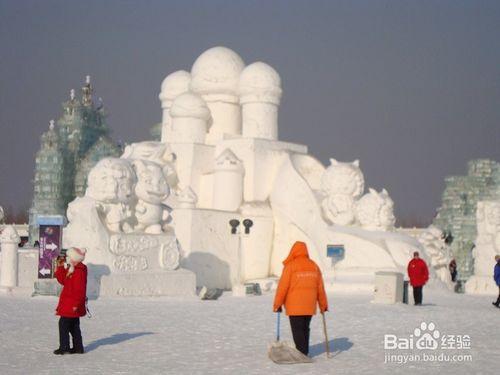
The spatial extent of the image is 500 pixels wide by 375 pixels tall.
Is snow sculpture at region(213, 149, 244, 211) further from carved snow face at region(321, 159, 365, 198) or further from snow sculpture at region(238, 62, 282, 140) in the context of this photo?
carved snow face at region(321, 159, 365, 198)

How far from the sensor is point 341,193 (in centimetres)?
2836

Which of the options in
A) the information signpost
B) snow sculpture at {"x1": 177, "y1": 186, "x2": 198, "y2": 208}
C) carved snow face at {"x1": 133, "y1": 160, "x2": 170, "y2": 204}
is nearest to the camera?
the information signpost

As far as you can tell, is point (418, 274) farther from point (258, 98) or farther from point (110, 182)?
point (258, 98)

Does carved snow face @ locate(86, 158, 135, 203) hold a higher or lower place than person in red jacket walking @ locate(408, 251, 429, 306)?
higher

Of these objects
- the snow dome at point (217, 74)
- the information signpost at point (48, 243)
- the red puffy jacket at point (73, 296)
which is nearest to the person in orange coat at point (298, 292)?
the red puffy jacket at point (73, 296)

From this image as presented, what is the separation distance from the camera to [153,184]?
21344 millimetres

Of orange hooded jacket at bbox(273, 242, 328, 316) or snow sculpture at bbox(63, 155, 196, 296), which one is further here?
snow sculpture at bbox(63, 155, 196, 296)

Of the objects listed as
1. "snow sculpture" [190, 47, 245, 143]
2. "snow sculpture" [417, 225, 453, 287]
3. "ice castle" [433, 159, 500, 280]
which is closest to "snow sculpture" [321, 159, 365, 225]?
"snow sculpture" [417, 225, 453, 287]

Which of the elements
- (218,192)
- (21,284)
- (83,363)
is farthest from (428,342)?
(218,192)

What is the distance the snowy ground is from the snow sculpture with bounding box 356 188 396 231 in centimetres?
992

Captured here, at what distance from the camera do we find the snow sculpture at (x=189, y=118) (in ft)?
100

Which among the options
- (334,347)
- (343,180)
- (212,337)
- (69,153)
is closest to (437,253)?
(343,180)

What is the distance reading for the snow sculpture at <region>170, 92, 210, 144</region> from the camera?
30578 millimetres

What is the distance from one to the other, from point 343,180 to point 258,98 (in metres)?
4.46
